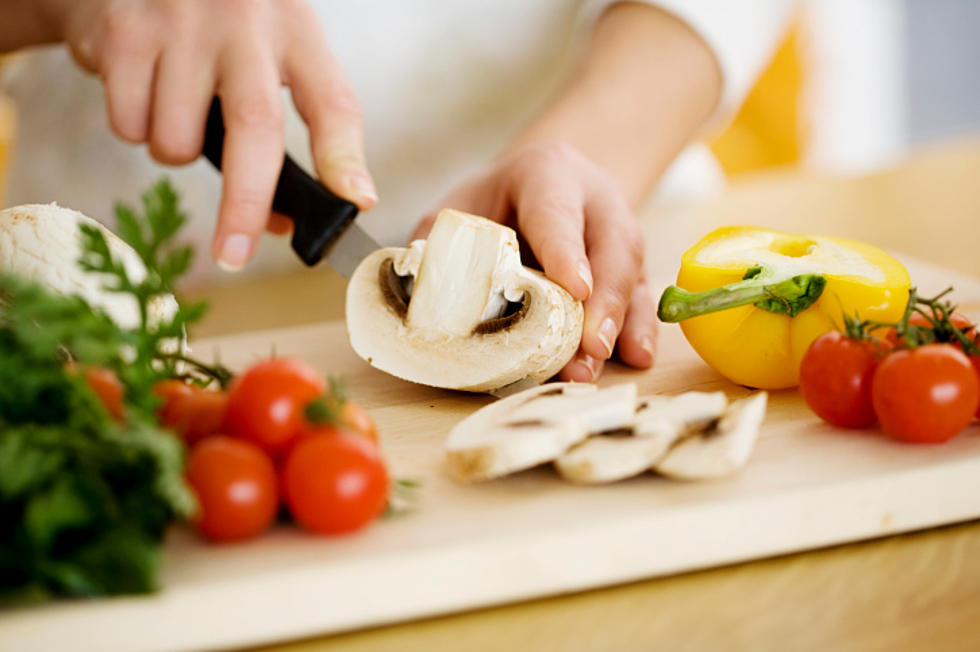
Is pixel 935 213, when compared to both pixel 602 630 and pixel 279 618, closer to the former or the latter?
pixel 602 630

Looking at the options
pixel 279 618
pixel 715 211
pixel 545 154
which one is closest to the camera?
pixel 279 618

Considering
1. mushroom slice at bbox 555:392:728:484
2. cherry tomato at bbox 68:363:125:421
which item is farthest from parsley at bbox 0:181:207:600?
mushroom slice at bbox 555:392:728:484

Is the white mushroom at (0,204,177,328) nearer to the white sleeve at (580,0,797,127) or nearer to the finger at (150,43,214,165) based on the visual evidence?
the finger at (150,43,214,165)

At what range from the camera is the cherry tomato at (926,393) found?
1.18 metres

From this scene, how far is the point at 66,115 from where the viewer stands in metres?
2.54

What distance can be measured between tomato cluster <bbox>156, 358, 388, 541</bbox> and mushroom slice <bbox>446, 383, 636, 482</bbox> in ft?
0.38

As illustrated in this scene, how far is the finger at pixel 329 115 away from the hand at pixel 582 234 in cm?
25

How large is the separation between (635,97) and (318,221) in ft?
3.05

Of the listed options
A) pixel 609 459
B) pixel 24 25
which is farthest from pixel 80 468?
pixel 24 25

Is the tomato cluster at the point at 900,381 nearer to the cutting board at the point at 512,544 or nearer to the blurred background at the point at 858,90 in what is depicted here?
the cutting board at the point at 512,544

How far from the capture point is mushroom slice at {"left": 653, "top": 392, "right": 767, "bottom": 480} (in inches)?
43.6

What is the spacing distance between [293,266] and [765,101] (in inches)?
146

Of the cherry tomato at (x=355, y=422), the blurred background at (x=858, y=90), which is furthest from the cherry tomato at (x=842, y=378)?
the blurred background at (x=858, y=90)

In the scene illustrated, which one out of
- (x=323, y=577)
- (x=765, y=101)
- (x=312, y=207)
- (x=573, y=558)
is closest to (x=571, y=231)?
(x=312, y=207)
